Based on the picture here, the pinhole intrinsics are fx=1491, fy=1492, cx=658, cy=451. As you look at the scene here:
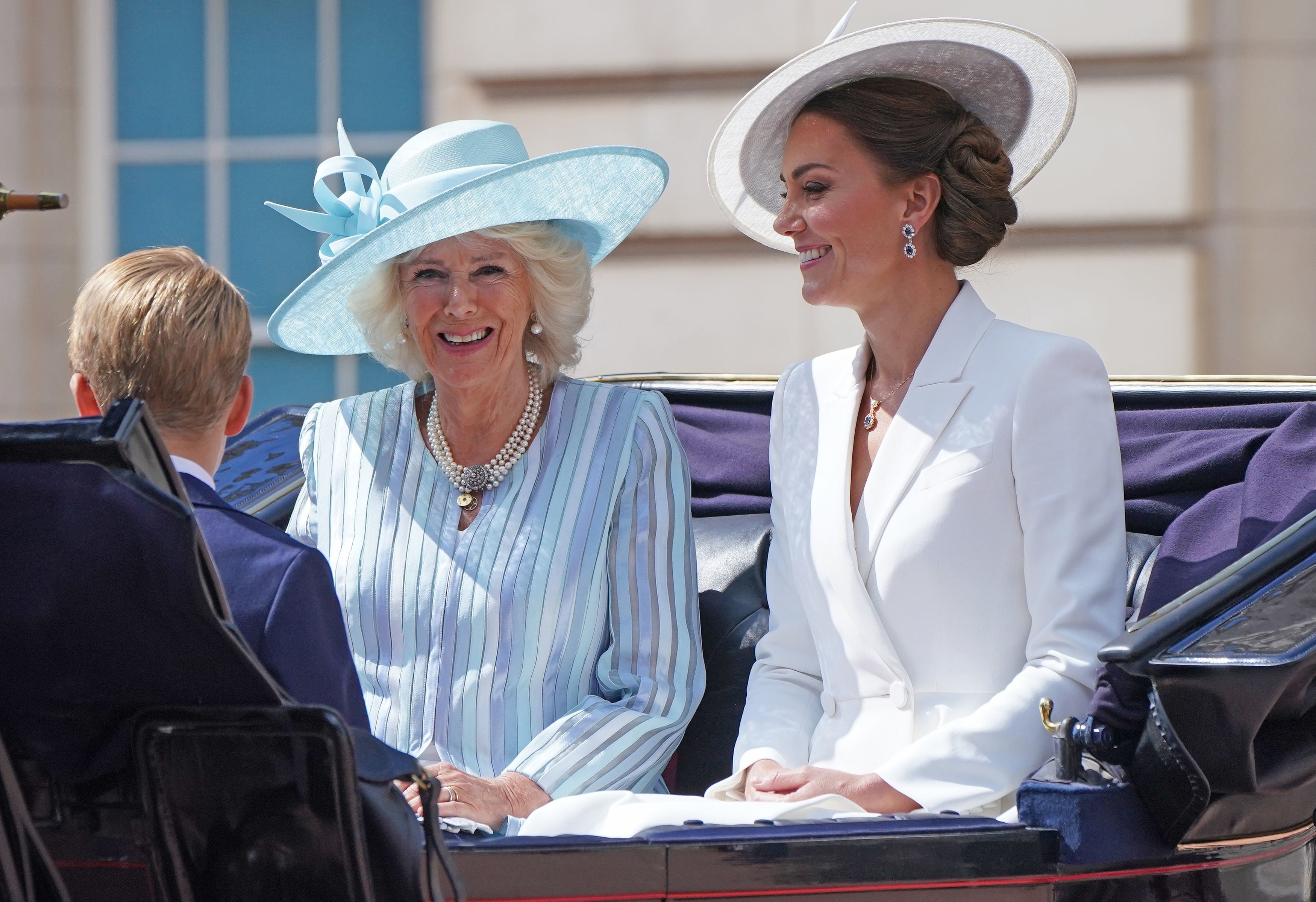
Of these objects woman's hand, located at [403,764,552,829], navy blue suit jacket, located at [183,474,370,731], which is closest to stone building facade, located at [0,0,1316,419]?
woman's hand, located at [403,764,552,829]

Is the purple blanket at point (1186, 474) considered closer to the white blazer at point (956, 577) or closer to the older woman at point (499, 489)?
the white blazer at point (956, 577)

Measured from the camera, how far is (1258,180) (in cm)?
472

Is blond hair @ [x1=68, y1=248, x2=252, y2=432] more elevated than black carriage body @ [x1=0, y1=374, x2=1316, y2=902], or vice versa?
blond hair @ [x1=68, y1=248, x2=252, y2=432]

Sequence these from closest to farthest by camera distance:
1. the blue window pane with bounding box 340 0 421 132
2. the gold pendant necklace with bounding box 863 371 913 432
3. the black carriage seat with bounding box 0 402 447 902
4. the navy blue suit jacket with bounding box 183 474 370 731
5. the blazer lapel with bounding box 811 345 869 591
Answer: the black carriage seat with bounding box 0 402 447 902 < the navy blue suit jacket with bounding box 183 474 370 731 < the blazer lapel with bounding box 811 345 869 591 < the gold pendant necklace with bounding box 863 371 913 432 < the blue window pane with bounding box 340 0 421 132

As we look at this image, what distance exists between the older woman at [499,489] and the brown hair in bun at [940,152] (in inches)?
15.6

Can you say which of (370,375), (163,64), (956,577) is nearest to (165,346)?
(956,577)

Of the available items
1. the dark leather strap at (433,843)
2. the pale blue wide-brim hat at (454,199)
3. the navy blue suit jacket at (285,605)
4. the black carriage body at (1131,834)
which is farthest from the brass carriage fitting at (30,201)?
the pale blue wide-brim hat at (454,199)

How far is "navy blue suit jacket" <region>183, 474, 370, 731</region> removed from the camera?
1.46m

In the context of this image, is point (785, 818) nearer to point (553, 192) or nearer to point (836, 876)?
point (836, 876)

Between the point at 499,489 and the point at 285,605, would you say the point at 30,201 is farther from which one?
the point at 499,489

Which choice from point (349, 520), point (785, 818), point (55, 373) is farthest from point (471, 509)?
point (55, 373)

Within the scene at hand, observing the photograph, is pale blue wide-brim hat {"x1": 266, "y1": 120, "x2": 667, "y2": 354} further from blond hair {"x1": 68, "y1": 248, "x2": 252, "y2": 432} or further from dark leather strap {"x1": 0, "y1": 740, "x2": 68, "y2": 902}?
dark leather strap {"x1": 0, "y1": 740, "x2": 68, "y2": 902}

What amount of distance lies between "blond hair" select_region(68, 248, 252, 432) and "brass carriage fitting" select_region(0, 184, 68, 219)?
0.38 metres

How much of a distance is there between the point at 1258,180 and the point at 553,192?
308 cm
